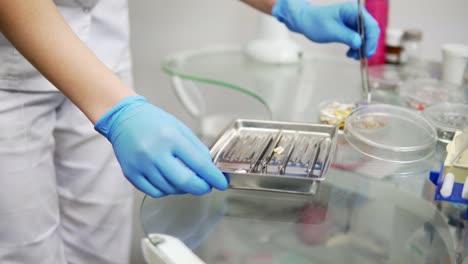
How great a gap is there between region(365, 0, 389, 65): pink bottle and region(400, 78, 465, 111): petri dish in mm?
173

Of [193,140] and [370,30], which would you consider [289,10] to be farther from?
[193,140]

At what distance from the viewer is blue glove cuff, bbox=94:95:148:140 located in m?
0.75

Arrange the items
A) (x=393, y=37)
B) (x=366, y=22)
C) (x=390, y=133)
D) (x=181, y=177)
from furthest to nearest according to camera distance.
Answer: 1. (x=393, y=37)
2. (x=366, y=22)
3. (x=390, y=133)
4. (x=181, y=177)

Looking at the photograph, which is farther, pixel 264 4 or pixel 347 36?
pixel 264 4

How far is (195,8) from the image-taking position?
5.84 feet

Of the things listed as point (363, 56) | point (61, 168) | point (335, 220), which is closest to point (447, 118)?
point (363, 56)

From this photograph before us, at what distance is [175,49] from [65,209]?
0.89 metres

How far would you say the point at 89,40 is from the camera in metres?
1.10

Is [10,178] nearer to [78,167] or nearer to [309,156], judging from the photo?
[78,167]

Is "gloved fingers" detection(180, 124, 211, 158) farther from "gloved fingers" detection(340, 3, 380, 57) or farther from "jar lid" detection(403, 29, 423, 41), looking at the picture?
"jar lid" detection(403, 29, 423, 41)

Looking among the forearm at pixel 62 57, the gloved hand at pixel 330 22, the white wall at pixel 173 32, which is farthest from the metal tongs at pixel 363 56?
the forearm at pixel 62 57

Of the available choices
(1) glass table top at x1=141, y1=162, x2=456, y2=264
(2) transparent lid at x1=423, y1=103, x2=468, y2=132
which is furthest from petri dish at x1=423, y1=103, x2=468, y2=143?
(1) glass table top at x1=141, y1=162, x2=456, y2=264

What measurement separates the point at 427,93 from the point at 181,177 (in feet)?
2.25

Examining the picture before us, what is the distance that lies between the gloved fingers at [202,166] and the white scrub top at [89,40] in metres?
0.44
